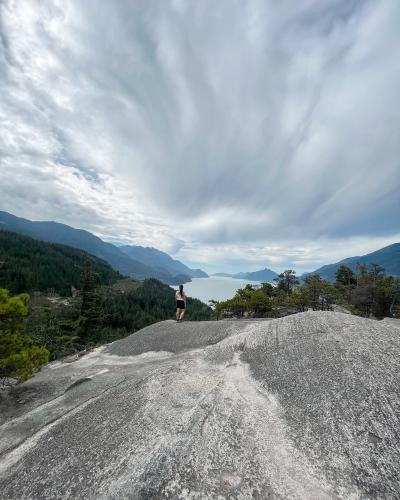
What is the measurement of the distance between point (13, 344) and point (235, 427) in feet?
44.5

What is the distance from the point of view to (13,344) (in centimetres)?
1451

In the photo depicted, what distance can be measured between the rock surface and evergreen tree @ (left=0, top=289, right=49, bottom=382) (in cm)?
175

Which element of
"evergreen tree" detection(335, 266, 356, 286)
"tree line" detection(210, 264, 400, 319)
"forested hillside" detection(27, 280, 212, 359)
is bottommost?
"forested hillside" detection(27, 280, 212, 359)

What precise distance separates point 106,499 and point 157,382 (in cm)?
497

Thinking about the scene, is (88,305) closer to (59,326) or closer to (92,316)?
(92,316)

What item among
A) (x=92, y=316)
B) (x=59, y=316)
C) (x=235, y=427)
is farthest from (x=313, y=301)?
(x=59, y=316)

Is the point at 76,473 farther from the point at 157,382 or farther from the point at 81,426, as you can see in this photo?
the point at 157,382

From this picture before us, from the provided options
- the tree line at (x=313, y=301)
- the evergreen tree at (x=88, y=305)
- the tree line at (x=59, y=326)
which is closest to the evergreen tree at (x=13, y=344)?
the tree line at (x=59, y=326)

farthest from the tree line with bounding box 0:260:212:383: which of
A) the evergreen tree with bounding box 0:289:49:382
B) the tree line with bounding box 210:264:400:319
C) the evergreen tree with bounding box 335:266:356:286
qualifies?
A: the evergreen tree with bounding box 335:266:356:286

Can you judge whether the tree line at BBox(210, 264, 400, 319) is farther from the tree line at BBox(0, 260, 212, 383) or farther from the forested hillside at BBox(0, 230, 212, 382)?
the forested hillside at BBox(0, 230, 212, 382)

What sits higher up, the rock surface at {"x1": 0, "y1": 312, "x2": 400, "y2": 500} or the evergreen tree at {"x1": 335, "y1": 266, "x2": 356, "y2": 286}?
the evergreen tree at {"x1": 335, "y1": 266, "x2": 356, "y2": 286}

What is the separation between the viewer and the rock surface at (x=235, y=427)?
6.66m

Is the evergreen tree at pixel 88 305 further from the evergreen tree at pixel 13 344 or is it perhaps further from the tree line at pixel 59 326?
the evergreen tree at pixel 13 344

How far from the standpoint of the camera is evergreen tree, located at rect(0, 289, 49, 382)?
1404 cm
